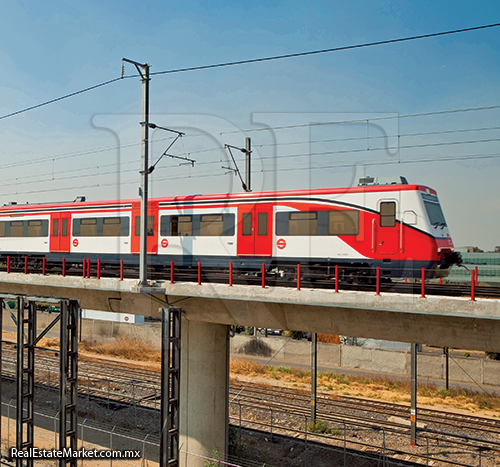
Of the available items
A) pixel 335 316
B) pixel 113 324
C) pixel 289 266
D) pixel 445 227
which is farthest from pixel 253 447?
pixel 113 324

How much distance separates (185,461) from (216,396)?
7.97 ft

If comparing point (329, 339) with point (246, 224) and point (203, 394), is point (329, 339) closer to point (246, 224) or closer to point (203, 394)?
point (246, 224)

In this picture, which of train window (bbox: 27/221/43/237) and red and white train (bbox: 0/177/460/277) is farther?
train window (bbox: 27/221/43/237)

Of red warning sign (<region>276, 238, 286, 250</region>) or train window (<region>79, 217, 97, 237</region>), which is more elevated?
train window (<region>79, 217, 97, 237</region>)

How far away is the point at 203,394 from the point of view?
1650 cm

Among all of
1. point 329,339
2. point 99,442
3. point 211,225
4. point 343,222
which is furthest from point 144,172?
point 329,339

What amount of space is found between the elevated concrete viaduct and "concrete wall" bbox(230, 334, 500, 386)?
75.8 ft

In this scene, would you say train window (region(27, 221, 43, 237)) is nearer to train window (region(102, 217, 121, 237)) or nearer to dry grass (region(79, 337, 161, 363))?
train window (region(102, 217, 121, 237))

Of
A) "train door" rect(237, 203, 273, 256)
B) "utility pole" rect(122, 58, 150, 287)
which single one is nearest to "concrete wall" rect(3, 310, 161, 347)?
"train door" rect(237, 203, 273, 256)

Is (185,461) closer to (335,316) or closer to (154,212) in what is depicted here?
(335,316)

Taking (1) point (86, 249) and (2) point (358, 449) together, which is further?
(1) point (86, 249)

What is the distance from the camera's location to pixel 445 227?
55.2 ft

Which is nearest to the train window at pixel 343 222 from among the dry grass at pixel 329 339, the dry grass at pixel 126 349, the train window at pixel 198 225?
the train window at pixel 198 225

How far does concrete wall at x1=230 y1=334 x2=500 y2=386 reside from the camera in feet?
110
